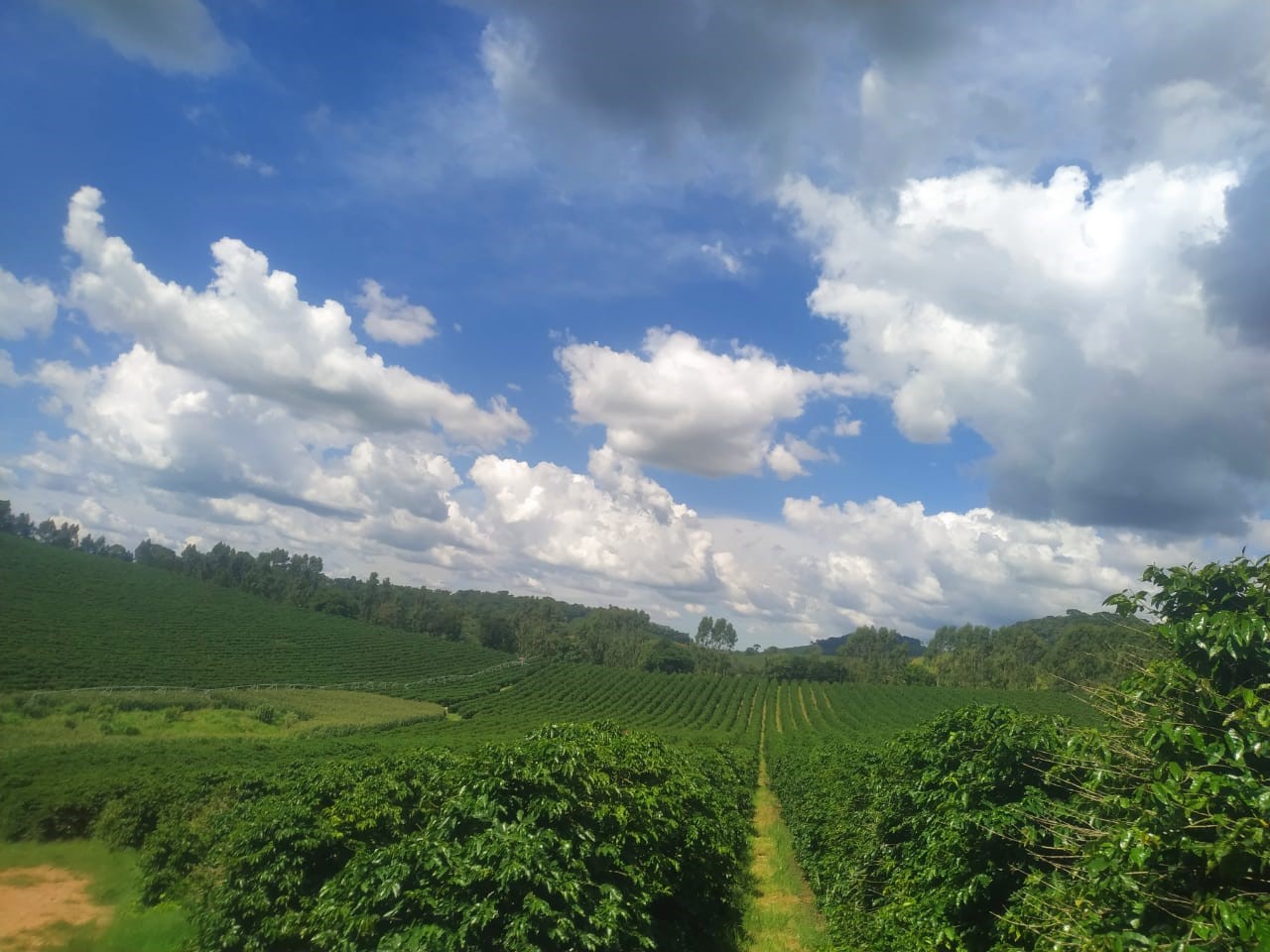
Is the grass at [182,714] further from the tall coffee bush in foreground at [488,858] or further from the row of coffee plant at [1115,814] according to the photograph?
the row of coffee plant at [1115,814]

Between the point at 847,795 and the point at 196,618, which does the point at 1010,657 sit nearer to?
the point at 847,795

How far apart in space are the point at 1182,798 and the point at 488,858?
610 centimetres

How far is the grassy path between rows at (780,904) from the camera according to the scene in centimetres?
1338

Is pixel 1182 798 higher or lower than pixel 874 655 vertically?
higher

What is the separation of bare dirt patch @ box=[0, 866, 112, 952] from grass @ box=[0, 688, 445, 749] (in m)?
12.9

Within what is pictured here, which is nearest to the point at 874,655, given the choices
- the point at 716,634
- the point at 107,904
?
the point at 716,634

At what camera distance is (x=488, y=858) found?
667cm

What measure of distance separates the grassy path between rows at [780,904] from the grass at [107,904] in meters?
11.6

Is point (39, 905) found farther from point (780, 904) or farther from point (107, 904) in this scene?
point (780, 904)

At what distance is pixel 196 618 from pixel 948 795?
9189 cm

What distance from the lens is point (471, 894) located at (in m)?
6.41

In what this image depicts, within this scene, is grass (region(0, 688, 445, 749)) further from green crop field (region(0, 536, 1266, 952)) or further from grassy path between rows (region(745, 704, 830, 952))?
grassy path between rows (region(745, 704, 830, 952))

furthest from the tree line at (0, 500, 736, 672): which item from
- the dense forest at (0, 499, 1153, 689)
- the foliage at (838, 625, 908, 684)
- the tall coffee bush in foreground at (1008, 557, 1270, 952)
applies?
the tall coffee bush in foreground at (1008, 557, 1270, 952)

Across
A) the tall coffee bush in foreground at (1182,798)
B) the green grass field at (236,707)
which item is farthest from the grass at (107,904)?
the tall coffee bush in foreground at (1182,798)
